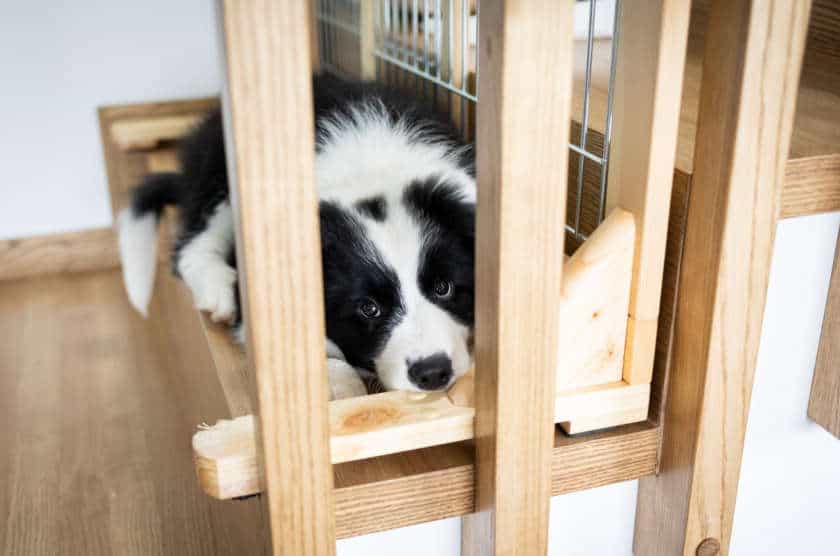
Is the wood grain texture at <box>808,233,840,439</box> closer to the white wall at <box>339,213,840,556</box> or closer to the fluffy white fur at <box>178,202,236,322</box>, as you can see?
the white wall at <box>339,213,840,556</box>

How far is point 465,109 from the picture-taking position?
63.5 inches

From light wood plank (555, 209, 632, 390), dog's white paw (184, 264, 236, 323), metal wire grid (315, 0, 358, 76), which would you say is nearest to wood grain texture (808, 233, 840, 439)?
light wood plank (555, 209, 632, 390)

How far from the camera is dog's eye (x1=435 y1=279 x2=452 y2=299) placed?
1249 millimetres

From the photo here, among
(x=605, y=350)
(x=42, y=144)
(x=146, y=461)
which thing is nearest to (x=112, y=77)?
(x=42, y=144)

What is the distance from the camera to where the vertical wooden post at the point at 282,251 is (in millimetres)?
623

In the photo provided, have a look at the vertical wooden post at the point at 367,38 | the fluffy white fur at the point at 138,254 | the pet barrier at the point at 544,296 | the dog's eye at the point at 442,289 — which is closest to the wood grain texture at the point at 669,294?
the pet barrier at the point at 544,296

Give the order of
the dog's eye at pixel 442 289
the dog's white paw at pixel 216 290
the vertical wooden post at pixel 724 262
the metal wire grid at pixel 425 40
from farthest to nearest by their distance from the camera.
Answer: the metal wire grid at pixel 425 40, the dog's white paw at pixel 216 290, the dog's eye at pixel 442 289, the vertical wooden post at pixel 724 262

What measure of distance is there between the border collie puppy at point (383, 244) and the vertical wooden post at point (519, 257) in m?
0.23

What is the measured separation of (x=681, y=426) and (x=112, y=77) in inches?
84.1

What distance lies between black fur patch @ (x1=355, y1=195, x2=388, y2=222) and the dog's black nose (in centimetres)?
26

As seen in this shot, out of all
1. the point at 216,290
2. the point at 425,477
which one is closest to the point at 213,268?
the point at 216,290

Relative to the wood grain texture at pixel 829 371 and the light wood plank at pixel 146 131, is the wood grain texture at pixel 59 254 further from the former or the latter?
the wood grain texture at pixel 829 371

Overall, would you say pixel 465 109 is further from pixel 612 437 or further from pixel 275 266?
pixel 275 266

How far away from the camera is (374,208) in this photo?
1.28 m
